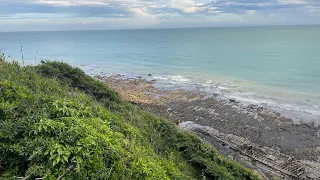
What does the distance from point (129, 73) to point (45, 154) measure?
4088cm

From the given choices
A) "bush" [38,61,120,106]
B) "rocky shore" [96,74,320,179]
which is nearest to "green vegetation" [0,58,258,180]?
"bush" [38,61,120,106]

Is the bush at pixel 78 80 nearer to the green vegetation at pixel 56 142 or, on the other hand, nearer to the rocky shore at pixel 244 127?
the green vegetation at pixel 56 142

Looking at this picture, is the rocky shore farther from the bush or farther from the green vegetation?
the green vegetation

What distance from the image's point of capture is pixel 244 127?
21.0 metres

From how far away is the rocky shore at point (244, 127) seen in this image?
16.1m

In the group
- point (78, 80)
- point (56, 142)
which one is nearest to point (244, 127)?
point (78, 80)

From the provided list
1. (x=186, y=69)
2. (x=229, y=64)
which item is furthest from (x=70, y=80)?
(x=229, y=64)

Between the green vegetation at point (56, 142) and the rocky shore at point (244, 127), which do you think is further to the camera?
the rocky shore at point (244, 127)

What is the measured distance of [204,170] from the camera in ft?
35.0

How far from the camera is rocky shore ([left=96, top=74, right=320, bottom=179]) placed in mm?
16141

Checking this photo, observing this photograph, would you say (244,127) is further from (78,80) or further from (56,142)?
(56,142)

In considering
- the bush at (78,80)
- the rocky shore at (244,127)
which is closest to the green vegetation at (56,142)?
the bush at (78,80)

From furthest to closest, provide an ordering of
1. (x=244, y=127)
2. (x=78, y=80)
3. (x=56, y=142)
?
(x=244, y=127) → (x=78, y=80) → (x=56, y=142)

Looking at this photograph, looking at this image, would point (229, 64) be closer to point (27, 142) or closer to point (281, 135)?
point (281, 135)
